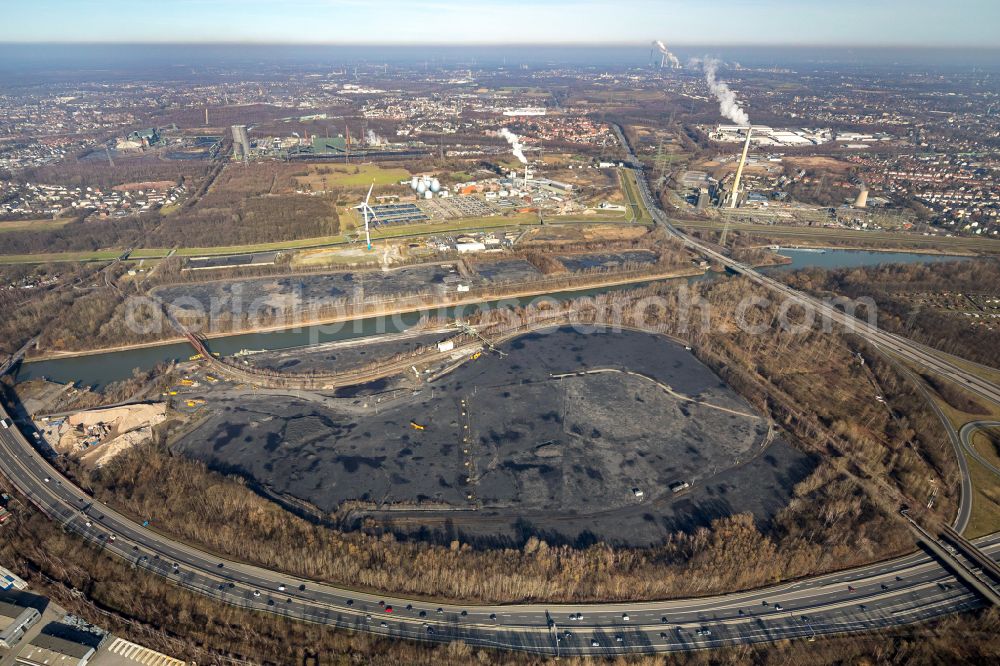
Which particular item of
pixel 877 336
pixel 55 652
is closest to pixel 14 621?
pixel 55 652

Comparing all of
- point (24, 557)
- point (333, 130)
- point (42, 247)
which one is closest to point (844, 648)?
point (24, 557)

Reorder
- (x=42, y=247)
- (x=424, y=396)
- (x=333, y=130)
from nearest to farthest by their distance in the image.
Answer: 1. (x=424, y=396)
2. (x=42, y=247)
3. (x=333, y=130)

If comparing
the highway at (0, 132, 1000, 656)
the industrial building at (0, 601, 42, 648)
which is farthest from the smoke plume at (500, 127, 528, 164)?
the industrial building at (0, 601, 42, 648)

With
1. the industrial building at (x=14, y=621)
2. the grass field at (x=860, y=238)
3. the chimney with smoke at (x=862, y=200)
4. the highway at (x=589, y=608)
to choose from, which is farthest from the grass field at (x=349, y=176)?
the chimney with smoke at (x=862, y=200)

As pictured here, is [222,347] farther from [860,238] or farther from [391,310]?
[860,238]

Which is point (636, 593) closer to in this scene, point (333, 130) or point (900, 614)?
point (900, 614)

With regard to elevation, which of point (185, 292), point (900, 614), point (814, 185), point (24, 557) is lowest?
point (900, 614)
